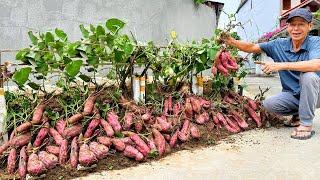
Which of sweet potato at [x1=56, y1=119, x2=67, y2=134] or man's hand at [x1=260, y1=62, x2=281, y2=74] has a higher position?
man's hand at [x1=260, y1=62, x2=281, y2=74]

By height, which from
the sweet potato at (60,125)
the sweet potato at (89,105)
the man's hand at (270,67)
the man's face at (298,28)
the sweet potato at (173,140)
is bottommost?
→ the sweet potato at (173,140)

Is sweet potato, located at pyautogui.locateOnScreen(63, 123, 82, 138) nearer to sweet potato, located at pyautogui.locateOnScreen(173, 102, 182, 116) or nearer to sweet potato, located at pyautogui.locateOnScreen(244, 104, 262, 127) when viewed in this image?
sweet potato, located at pyautogui.locateOnScreen(173, 102, 182, 116)

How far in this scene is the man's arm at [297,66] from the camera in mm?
3682

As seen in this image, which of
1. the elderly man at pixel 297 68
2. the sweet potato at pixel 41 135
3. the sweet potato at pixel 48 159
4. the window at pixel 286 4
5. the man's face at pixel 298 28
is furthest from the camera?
the window at pixel 286 4

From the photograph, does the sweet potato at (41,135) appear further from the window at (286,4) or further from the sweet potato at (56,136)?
the window at (286,4)

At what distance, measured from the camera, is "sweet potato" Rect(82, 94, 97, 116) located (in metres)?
3.52

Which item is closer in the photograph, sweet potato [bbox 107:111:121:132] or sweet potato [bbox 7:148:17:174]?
sweet potato [bbox 7:148:17:174]

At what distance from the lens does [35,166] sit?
288 centimetres

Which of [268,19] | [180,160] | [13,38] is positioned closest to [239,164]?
[180,160]

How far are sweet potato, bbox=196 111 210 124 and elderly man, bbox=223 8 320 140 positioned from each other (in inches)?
26.4

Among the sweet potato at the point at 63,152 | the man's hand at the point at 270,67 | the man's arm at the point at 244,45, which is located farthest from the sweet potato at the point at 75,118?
the man's arm at the point at 244,45

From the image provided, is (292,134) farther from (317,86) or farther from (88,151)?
(88,151)

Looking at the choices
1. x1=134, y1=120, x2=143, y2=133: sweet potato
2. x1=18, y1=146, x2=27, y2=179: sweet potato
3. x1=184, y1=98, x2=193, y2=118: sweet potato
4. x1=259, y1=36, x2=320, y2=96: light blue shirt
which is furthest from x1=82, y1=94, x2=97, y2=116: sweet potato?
x1=259, y1=36, x2=320, y2=96: light blue shirt

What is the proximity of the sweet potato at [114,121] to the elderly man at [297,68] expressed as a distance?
52.9 inches
